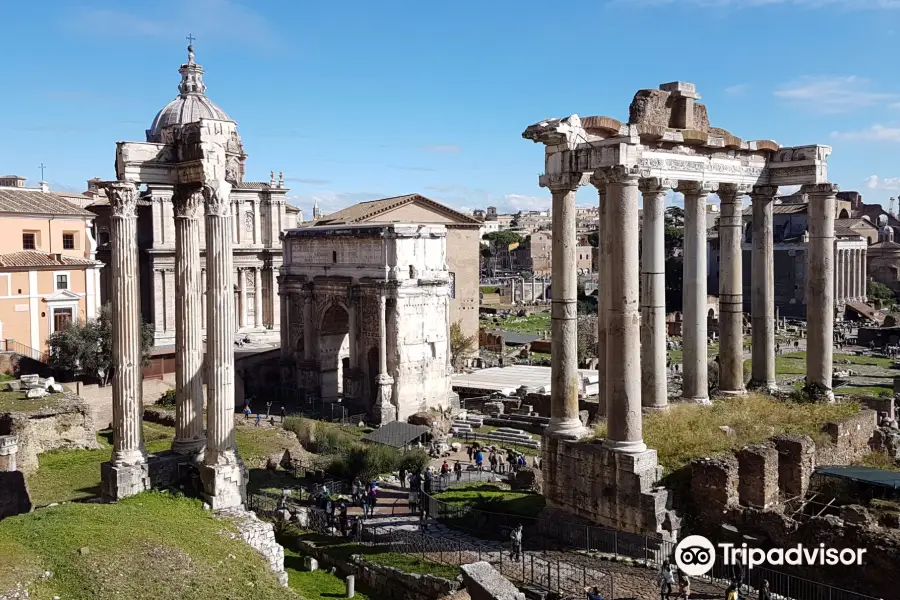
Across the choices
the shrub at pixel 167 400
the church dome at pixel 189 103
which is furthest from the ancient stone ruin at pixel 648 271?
the church dome at pixel 189 103

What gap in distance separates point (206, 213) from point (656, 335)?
8.02m

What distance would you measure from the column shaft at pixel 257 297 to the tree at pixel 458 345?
1014cm

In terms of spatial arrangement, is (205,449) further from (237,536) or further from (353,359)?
(353,359)

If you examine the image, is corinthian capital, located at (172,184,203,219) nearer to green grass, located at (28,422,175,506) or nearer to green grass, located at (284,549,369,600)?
green grass, located at (28,422,175,506)

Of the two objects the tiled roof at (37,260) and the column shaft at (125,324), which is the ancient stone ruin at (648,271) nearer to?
the column shaft at (125,324)

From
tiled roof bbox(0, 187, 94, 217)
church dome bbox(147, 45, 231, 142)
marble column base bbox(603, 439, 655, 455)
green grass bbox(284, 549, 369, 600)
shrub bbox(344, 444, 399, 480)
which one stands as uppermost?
church dome bbox(147, 45, 231, 142)

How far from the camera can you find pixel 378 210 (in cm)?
4578

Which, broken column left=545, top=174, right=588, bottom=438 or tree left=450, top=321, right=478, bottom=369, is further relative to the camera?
tree left=450, top=321, right=478, bottom=369

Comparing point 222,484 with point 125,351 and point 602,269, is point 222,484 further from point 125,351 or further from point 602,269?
point 602,269

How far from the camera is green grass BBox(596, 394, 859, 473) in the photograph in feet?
46.2

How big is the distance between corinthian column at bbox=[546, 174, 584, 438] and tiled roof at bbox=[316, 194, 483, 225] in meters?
31.1

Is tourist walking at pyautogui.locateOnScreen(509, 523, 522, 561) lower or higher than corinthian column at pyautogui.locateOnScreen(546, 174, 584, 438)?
lower

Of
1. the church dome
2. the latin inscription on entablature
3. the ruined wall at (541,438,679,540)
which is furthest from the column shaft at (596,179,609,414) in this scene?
the church dome

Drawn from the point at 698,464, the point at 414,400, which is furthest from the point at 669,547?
the point at 414,400
